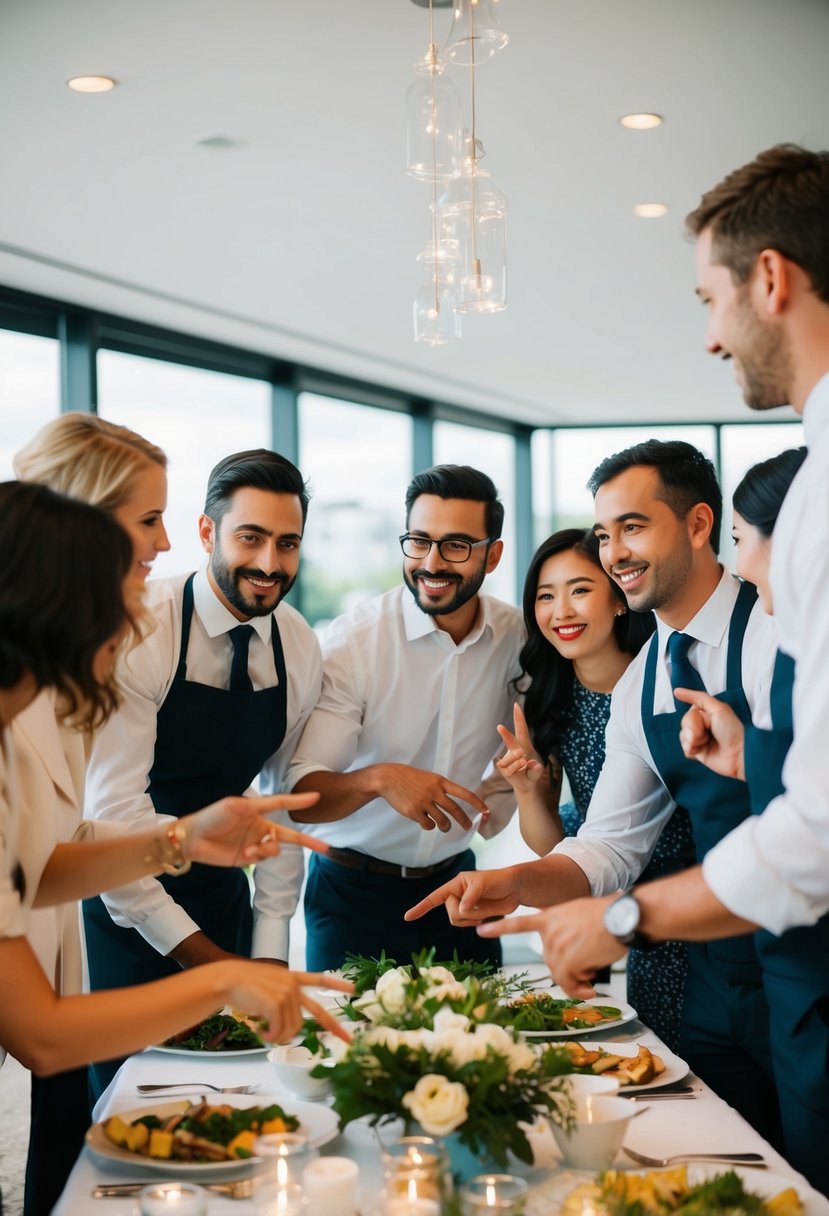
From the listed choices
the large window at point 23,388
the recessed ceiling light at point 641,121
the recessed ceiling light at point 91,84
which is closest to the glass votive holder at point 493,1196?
the recessed ceiling light at point 91,84

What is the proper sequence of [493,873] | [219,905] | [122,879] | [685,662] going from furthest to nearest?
[219,905], [685,662], [493,873], [122,879]

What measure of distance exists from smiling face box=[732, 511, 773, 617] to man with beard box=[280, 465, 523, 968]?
3.39 feet

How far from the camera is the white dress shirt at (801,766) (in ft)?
4.97

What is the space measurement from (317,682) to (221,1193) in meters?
1.78

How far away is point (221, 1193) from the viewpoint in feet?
5.27

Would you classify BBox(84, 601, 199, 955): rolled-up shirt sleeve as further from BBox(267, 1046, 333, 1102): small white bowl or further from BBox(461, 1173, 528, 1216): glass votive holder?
BBox(461, 1173, 528, 1216): glass votive holder

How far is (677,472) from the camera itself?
2955mm

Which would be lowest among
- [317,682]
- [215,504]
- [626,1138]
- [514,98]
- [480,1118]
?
[626,1138]

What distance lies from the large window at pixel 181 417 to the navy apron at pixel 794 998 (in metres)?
5.02

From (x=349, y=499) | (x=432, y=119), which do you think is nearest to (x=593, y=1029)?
(x=432, y=119)

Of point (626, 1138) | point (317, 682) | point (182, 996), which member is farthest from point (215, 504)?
point (626, 1138)

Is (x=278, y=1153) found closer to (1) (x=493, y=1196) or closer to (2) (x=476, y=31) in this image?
(1) (x=493, y=1196)

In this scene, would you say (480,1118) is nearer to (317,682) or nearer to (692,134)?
(317,682)

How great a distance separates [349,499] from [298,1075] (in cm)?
695
